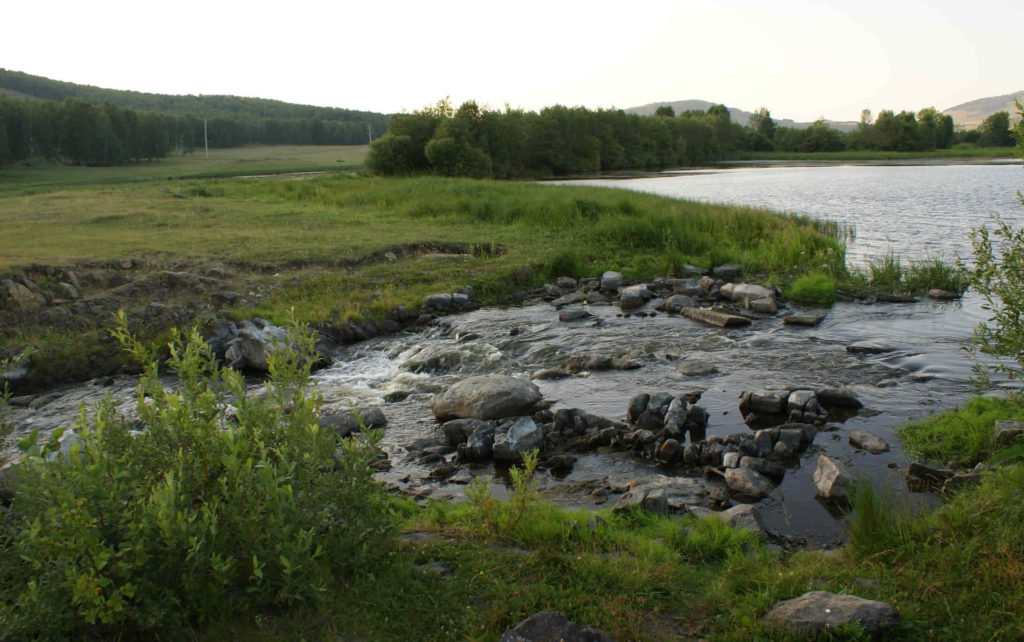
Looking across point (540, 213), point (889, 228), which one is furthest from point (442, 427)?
point (889, 228)

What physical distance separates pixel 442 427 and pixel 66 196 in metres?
38.0

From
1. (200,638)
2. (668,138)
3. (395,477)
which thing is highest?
(668,138)

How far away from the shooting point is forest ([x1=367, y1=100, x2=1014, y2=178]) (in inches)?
2056

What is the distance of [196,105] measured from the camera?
609ft

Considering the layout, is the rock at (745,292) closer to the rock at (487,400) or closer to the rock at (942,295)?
the rock at (942,295)

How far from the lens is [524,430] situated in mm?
8422

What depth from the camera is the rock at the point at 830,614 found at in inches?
154

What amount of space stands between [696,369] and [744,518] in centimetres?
541

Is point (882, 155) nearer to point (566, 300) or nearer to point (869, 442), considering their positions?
point (566, 300)

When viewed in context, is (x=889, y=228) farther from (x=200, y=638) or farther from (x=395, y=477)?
(x=200, y=638)

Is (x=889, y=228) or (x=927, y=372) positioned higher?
(x=889, y=228)

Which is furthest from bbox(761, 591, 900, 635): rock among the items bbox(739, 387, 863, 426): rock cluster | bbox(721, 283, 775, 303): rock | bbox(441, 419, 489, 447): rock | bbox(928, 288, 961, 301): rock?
bbox(928, 288, 961, 301): rock

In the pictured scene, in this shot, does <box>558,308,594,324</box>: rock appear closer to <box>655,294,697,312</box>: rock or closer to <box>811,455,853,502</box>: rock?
<box>655,294,697,312</box>: rock

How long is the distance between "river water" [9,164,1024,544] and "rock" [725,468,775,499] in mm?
146
